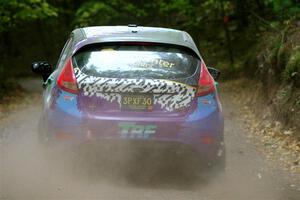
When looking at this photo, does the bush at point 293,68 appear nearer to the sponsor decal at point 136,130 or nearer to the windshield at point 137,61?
the windshield at point 137,61

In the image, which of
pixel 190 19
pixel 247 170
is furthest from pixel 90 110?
pixel 190 19

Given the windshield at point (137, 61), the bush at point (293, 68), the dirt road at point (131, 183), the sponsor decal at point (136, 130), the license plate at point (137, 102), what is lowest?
the bush at point (293, 68)

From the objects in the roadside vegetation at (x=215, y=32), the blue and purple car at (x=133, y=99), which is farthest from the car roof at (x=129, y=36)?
the roadside vegetation at (x=215, y=32)

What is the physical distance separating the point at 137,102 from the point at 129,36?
913 mm

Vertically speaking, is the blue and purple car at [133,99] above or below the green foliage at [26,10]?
above

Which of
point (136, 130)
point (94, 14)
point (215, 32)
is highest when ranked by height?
point (136, 130)

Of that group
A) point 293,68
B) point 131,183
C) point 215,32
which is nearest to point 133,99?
point 131,183

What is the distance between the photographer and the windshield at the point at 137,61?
6902 millimetres

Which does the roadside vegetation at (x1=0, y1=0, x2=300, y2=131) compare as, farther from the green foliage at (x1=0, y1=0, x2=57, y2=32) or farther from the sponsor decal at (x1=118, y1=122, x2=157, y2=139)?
the sponsor decal at (x1=118, y1=122, x2=157, y2=139)

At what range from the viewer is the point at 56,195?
21.8 feet

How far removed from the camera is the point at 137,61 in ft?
23.1

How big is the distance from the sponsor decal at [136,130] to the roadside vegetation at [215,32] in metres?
4.35

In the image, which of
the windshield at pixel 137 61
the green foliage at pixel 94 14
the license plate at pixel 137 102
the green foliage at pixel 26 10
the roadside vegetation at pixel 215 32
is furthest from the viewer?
the green foliage at pixel 94 14

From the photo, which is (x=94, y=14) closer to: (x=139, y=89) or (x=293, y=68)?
(x=293, y=68)
